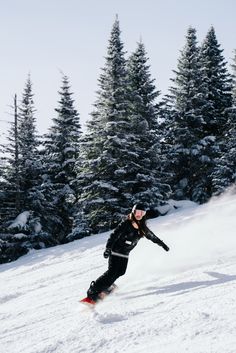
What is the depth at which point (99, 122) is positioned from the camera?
87.5 feet

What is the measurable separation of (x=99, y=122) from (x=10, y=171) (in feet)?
23.8

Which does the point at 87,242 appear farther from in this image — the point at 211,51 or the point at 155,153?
the point at 211,51

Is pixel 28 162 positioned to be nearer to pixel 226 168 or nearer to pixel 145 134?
pixel 145 134

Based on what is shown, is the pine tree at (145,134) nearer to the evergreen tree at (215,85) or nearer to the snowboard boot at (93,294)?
the evergreen tree at (215,85)

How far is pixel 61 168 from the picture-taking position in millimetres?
30953

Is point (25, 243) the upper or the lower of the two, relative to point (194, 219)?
lower

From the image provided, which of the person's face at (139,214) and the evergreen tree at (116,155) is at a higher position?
the evergreen tree at (116,155)

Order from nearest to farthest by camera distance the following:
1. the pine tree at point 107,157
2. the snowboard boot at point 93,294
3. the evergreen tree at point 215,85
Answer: the snowboard boot at point 93,294, the pine tree at point 107,157, the evergreen tree at point 215,85

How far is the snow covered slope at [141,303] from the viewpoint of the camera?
5449 mm

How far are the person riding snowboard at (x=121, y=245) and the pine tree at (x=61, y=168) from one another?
835 inches

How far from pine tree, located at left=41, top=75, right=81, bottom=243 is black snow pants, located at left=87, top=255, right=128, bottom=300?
21451mm

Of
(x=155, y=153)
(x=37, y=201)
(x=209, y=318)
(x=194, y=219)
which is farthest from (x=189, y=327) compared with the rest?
(x=37, y=201)

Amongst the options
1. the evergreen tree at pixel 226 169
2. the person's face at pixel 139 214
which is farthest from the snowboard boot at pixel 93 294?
the evergreen tree at pixel 226 169

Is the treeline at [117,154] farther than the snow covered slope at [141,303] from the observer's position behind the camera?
Yes
